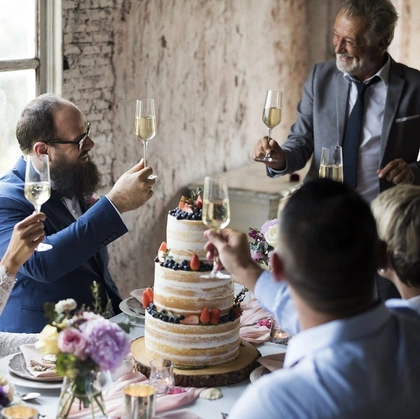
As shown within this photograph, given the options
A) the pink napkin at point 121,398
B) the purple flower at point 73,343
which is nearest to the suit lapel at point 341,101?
the pink napkin at point 121,398

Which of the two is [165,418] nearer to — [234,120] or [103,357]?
[103,357]

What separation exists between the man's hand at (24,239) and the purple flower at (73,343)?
0.83m

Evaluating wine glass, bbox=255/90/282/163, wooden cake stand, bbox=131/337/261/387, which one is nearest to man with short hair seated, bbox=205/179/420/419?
wooden cake stand, bbox=131/337/261/387

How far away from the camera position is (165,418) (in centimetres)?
222

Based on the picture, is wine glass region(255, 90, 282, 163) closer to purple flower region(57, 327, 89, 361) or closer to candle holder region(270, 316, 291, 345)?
candle holder region(270, 316, 291, 345)

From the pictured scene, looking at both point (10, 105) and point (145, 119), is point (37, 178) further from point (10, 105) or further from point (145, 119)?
point (10, 105)

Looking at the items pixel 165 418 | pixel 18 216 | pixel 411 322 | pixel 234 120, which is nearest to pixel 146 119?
pixel 18 216

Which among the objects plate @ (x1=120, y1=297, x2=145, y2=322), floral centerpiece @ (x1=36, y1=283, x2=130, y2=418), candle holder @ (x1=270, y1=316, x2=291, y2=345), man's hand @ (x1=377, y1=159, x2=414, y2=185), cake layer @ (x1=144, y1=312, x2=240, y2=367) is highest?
floral centerpiece @ (x1=36, y1=283, x2=130, y2=418)

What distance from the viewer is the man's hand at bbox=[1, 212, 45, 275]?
106 inches

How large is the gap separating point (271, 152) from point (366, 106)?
63cm

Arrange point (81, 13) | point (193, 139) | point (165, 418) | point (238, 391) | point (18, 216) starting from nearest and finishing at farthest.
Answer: point (165, 418) → point (238, 391) → point (18, 216) → point (81, 13) → point (193, 139)

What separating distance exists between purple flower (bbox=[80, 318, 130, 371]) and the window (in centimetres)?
252

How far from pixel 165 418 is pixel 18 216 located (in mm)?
1295

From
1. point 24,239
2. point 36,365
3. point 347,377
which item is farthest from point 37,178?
point 347,377
